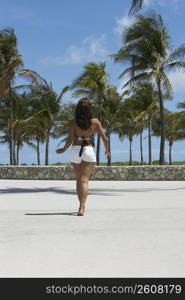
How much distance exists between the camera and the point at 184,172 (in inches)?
803

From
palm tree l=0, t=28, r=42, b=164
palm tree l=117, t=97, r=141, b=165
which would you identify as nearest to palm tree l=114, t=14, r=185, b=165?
palm tree l=0, t=28, r=42, b=164

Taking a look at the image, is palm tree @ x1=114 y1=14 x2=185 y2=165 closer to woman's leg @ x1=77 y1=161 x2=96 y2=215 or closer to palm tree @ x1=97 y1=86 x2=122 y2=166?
palm tree @ x1=97 y1=86 x2=122 y2=166

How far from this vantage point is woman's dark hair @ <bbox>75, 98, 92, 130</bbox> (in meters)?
6.79

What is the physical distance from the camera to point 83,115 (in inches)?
269

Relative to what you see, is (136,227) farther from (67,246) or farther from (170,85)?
(170,85)

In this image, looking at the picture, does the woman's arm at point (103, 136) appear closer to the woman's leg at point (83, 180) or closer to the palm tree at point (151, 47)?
the woman's leg at point (83, 180)

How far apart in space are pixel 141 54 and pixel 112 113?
14.5 metres

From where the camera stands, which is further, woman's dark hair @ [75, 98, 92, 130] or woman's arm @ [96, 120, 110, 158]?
woman's arm @ [96, 120, 110, 158]

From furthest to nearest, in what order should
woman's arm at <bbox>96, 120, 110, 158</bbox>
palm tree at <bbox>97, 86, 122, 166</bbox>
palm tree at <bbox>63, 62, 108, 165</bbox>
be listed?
1. palm tree at <bbox>97, 86, 122, 166</bbox>
2. palm tree at <bbox>63, 62, 108, 165</bbox>
3. woman's arm at <bbox>96, 120, 110, 158</bbox>

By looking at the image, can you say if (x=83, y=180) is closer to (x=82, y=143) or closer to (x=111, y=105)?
(x=82, y=143)

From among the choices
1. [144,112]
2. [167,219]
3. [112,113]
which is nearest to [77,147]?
[167,219]

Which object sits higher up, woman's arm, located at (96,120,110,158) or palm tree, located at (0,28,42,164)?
palm tree, located at (0,28,42,164)

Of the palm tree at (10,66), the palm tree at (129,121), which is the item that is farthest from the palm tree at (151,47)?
the palm tree at (129,121)

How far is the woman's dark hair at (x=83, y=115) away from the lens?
6.79m
